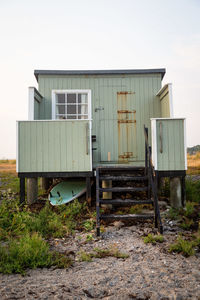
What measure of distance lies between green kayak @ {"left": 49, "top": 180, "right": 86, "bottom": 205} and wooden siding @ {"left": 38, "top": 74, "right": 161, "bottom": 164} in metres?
1.01

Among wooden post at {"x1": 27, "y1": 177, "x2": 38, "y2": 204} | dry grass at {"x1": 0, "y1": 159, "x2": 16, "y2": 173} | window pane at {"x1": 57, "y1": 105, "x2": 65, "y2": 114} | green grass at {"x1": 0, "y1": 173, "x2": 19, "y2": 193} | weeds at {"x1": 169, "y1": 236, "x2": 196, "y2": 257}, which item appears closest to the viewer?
weeds at {"x1": 169, "y1": 236, "x2": 196, "y2": 257}

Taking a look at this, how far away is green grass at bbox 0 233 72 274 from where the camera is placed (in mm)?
2908

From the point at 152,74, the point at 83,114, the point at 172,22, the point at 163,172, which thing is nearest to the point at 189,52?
the point at 172,22

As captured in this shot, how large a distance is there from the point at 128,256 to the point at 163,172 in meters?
2.94

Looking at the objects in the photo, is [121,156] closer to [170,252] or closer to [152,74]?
[152,74]

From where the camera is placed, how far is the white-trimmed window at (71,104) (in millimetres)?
7395

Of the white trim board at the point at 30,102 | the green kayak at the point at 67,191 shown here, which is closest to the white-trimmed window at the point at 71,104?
the white trim board at the point at 30,102

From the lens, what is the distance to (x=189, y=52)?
29.4 feet

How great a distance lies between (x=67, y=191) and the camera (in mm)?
6566

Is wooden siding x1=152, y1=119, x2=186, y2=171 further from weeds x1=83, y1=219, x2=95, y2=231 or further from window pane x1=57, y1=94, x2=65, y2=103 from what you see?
window pane x1=57, y1=94, x2=65, y2=103

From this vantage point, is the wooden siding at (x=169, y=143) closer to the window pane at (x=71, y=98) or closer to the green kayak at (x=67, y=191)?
the green kayak at (x=67, y=191)

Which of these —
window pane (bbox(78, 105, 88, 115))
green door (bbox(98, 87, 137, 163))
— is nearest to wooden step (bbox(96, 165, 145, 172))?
green door (bbox(98, 87, 137, 163))

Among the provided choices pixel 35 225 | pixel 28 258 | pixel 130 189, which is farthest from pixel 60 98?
pixel 28 258

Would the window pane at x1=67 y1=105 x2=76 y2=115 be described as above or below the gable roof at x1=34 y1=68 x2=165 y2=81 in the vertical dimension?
below
